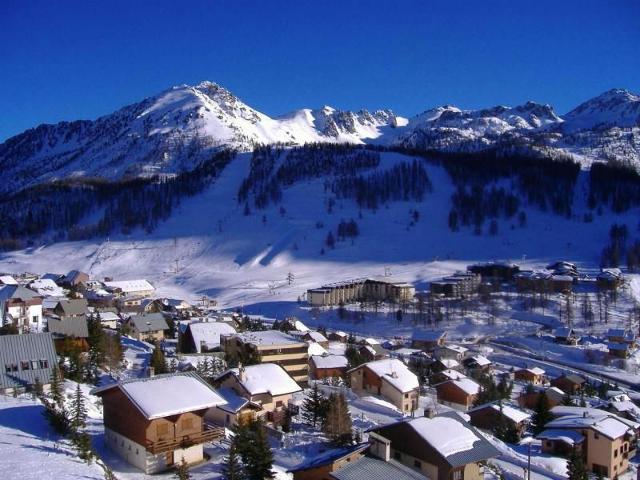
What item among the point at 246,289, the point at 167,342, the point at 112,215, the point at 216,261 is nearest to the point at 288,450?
the point at 167,342

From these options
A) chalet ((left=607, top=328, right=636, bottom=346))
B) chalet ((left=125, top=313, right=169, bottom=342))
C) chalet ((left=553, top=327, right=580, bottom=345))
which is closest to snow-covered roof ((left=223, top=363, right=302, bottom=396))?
chalet ((left=125, top=313, right=169, bottom=342))

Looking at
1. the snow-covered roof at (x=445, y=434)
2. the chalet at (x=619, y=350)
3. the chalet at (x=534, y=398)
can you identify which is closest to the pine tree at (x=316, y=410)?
the snow-covered roof at (x=445, y=434)

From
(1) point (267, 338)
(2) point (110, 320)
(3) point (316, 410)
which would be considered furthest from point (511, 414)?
(2) point (110, 320)

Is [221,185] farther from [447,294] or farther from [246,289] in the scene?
[447,294]

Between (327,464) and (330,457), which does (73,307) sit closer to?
(330,457)

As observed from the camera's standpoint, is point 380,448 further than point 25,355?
No

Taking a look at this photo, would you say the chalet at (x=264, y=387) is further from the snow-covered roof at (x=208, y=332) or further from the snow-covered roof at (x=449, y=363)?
the snow-covered roof at (x=449, y=363)
